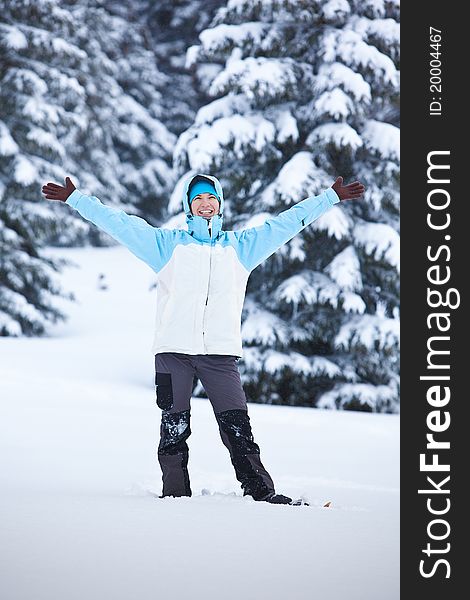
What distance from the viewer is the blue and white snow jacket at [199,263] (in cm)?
450

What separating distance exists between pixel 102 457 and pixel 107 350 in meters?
6.66

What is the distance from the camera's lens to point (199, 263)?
4555 mm

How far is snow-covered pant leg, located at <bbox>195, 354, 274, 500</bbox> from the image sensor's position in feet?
15.0

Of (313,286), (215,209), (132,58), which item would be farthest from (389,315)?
(132,58)

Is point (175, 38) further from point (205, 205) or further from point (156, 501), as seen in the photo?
point (156, 501)

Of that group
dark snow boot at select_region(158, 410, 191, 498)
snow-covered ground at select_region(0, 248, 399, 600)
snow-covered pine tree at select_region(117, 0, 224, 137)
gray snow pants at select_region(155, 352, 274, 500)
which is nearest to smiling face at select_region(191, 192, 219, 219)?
gray snow pants at select_region(155, 352, 274, 500)

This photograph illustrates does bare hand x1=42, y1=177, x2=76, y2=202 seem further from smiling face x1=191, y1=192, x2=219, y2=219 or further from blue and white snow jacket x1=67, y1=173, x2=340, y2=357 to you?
smiling face x1=191, y1=192, x2=219, y2=219

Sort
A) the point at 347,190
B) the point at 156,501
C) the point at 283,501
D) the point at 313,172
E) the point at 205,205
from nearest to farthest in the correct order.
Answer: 1. the point at 156,501
2. the point at 283,501
3. the point at 205,205
4. the point at 347,190
5. the point at 313,172

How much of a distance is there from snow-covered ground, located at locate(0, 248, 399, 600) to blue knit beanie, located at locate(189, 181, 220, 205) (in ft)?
5.33

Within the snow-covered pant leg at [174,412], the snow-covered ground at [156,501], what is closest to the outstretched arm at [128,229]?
the snow-covered pant leg at [174,412]

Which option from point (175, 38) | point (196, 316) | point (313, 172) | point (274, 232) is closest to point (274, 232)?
point (274, 232)

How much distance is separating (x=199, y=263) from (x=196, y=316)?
29 centimetres

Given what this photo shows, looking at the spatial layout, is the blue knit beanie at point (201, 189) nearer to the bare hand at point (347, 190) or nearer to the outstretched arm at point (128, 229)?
the outstretched arm at point (128, 229)

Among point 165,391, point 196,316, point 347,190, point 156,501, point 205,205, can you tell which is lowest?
point 156,501
